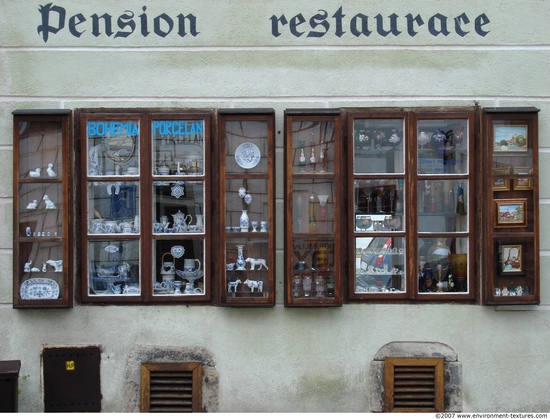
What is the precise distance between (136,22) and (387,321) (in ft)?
11.9

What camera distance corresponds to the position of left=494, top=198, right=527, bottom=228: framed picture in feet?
26.3

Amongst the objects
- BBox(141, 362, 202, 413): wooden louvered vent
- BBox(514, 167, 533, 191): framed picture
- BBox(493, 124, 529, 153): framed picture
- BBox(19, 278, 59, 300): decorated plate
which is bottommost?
BBox(141, 362, 202, 413): wooden louvered vent

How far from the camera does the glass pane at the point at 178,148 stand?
8.05 metres

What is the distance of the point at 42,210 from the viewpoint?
802 centimetres

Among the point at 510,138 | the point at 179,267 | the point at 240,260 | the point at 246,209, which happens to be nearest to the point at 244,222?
the point at 246,209

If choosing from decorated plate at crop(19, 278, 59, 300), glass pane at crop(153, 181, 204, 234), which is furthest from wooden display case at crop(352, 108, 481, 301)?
decorated plate at crop(19, 278, 59, 300)

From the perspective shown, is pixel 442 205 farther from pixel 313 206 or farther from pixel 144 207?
pixel 144 207

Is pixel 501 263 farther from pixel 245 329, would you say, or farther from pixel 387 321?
pixel 245 329

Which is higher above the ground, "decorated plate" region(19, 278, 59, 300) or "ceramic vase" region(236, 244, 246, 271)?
"ceramic vase" region(236, 244, 246, 271)

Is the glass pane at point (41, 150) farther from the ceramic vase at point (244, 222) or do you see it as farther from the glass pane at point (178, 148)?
the ceramic vase at point (244, 222)

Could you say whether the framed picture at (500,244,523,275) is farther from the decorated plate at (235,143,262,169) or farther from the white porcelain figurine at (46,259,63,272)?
the white porcelain figurine at (46,259,63,272)

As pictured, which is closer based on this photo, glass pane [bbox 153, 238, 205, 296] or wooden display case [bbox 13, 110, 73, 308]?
wooden display case [bbox 13, 110, 73, 308]

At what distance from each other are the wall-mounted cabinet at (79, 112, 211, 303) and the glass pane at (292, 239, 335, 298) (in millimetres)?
826

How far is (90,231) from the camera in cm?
807
